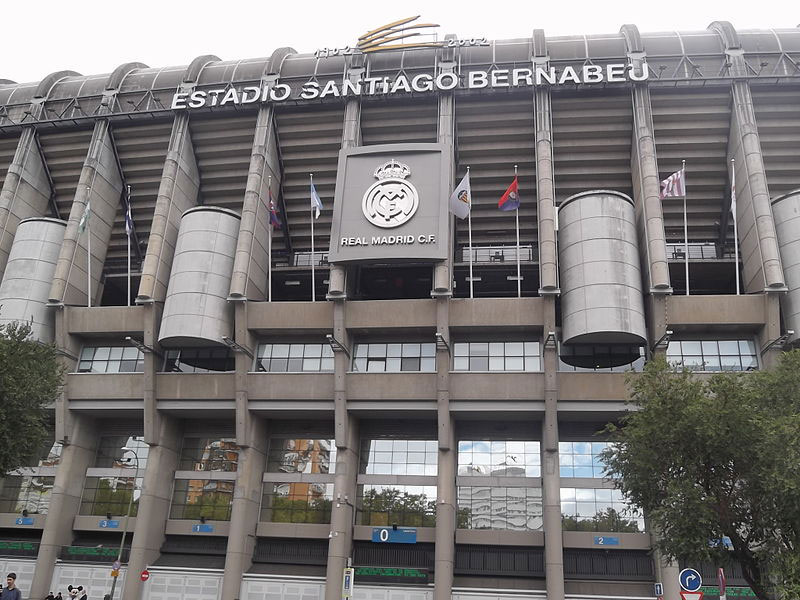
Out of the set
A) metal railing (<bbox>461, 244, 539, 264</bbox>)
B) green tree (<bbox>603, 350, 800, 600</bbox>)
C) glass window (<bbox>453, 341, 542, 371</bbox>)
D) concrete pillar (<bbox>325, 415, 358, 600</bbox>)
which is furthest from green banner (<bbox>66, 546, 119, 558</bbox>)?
green tree (<bbox>603, 350, 800, 600</bbox>)

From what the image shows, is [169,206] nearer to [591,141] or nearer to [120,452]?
[120,452]

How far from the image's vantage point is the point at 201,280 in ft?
139

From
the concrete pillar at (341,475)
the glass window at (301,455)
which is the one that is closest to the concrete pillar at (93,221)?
the glass window at (301,455)

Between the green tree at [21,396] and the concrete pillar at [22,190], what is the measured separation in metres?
18.8

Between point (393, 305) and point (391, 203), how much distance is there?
21.7ft

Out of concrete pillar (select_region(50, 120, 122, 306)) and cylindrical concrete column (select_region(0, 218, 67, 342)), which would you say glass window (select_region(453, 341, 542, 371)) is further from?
cylindrical concrete column (select_region(0, 218, 67, 342))

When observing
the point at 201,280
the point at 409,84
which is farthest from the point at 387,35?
the point at 201,280

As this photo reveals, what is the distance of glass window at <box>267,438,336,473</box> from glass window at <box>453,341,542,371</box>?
34.6ft

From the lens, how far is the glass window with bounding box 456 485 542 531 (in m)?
40.4

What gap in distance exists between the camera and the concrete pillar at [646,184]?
38.6 meters

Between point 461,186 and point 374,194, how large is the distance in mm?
5946

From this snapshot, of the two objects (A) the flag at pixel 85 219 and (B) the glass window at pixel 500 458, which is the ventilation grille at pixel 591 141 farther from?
(A) the flag at pixel 85 219

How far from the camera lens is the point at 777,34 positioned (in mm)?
44500

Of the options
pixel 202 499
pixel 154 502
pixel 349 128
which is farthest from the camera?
pixel 349 128
